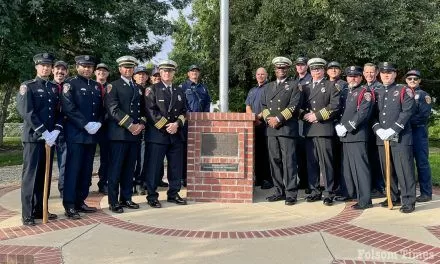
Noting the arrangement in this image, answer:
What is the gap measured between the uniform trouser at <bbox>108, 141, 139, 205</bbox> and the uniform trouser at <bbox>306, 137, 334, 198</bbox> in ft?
8.23

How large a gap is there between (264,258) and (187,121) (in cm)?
282

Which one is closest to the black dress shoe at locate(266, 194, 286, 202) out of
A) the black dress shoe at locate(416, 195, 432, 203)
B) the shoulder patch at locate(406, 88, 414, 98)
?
the black dress shoe at locate(416, 195, 432, 203)

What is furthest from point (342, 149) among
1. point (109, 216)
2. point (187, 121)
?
point (109, 216)

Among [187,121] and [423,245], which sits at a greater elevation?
[187,121]

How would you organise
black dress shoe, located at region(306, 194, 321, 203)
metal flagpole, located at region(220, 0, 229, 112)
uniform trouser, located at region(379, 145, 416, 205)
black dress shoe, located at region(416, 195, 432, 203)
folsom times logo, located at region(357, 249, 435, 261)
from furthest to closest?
metal flagpole, located at region(220, 0, 229, 112)
black dress shoe, located at region(416, 195, 432, 203)
black dress shoe, located at region(306, 194, 321, 203)
uniform trouser, located at region(379, 145, 416, 205)
folsom times logo, located at region(357, 249, 435, 261)

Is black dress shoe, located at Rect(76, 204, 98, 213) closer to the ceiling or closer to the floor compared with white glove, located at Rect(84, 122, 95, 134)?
closer to the floor

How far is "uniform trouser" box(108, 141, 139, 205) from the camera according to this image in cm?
589

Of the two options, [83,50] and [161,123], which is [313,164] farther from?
[83,50]

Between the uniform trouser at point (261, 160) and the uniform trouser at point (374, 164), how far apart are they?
1.68 meters

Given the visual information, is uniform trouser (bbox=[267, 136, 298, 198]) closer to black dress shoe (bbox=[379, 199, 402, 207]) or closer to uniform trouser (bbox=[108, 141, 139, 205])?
black dress shoe (bbox=[379, 199, 402, 207])

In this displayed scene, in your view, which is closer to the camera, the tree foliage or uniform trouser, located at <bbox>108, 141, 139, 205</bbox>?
uniform trouser, located at <bbox>108, 141, 139, 205</bbox>

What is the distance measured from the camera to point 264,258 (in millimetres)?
4137

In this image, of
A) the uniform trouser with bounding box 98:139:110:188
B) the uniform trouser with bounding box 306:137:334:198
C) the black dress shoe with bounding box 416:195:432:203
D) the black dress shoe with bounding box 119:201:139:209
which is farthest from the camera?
the black dress shoe with bounding box 416:195:432:203

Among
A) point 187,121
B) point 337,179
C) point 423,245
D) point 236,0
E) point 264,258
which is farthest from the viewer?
point 236,0
